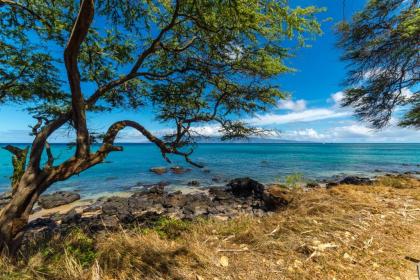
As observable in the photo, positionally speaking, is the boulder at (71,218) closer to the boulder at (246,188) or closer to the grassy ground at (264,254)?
the grassy ground at (264,254)

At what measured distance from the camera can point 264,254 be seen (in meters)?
3.81

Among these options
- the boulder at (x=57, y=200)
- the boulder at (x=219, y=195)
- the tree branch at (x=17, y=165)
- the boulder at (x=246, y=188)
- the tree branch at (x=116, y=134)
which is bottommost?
the boulder at (x=57, y=200)

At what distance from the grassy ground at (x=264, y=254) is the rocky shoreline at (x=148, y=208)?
4.59 metres

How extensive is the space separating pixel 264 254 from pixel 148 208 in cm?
995

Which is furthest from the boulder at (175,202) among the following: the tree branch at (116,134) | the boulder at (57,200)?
the tree branch at (116,134)

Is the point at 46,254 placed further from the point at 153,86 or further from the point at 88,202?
the point at 88,202

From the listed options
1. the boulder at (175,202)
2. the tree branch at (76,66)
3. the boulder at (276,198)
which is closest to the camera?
the tree branch at (76,66)

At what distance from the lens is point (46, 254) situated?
4461 millimetres

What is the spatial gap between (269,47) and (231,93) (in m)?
1.46

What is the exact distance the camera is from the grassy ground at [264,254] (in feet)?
10.7

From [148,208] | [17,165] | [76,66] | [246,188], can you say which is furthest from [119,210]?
[76,66]

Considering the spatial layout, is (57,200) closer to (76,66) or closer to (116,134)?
(116,134)

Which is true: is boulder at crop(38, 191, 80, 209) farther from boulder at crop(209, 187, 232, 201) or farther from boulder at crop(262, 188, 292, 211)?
boulder at crop(262, 188, 292, 211)

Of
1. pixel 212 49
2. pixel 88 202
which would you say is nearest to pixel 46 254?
pixel 212 49
